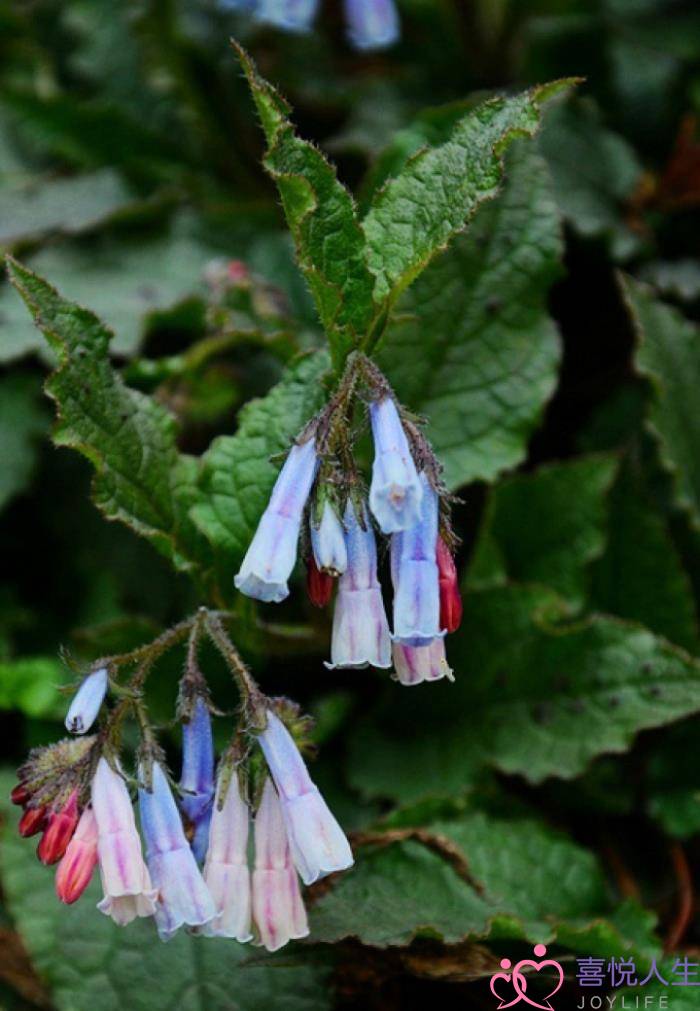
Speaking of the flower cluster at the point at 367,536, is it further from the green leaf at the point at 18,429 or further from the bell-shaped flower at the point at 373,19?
the bell-shaped flower at the point at 373,19

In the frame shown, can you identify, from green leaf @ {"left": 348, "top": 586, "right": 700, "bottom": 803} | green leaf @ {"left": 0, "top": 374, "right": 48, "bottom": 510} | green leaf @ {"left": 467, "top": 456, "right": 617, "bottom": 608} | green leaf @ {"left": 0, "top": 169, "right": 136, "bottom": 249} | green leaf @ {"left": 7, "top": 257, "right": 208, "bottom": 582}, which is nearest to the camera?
green leaf @ {"left": 7, "top": 257, "right": 208, "bottom": 582}

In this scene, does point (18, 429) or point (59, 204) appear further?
point (59, 204)

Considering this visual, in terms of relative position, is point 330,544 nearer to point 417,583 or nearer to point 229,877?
point 417,583

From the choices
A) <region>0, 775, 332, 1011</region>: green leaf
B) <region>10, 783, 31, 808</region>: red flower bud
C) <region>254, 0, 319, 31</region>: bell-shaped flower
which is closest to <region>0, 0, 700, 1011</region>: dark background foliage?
<region>0, 775, 332, 1011</region>: green leaf

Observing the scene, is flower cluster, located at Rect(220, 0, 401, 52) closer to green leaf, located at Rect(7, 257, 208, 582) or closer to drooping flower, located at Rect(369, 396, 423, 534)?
green leaf, located at Rect(7, 257, 208, 582)

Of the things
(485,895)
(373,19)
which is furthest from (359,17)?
(485,895)

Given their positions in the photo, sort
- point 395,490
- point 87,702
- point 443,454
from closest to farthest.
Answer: point 395,490 < point 87,702 < point 443,454
